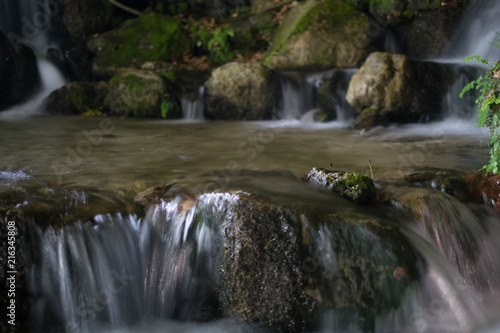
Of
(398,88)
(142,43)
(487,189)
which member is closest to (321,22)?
(398,88)

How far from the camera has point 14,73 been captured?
11250 millimetres

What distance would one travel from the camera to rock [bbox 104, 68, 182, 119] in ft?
32.5

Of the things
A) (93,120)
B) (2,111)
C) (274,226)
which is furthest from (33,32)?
(274,226)

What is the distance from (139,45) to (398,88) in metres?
6.71

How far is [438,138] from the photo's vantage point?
7.34 metres

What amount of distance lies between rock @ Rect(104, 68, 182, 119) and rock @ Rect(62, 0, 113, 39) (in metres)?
3.87

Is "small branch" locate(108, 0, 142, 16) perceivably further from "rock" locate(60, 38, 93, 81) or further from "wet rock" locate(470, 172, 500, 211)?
"wet rock" locate(470, 172, 500, 211)

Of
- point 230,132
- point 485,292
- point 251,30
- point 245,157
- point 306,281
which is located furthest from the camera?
point 251,30

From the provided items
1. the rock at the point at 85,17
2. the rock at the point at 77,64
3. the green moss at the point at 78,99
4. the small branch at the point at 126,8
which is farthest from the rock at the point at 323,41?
the rock at the point at 85,17

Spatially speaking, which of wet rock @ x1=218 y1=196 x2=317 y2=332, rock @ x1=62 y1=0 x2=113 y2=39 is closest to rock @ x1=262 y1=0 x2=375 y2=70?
rock @ x1=62 y1=0 x2=113 y2=39

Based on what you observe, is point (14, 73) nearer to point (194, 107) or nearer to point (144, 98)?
point (144, 98)

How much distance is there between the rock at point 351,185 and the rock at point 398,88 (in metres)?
4.07

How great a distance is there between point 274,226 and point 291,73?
22.2 feet

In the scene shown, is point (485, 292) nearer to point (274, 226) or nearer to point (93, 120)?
point (274, 226)
